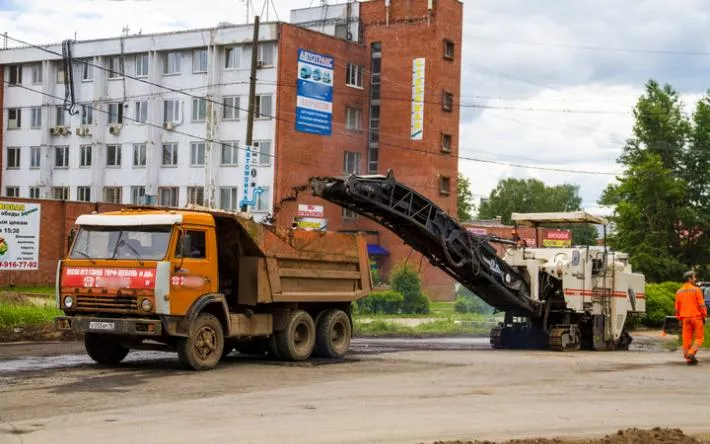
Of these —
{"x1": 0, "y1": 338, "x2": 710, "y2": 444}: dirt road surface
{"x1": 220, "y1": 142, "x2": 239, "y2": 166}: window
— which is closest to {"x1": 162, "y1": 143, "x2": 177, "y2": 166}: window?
{"x1": 220, "y1": 142, "x2": 239, "y2": 166}: window

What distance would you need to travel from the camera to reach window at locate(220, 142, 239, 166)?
67.4 m

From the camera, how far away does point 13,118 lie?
76812 millimetres

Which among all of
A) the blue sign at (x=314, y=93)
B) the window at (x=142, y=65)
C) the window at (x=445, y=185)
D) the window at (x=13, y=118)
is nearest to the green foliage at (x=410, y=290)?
the blue sign at (x=314, y=93)

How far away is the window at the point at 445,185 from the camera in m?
71.4

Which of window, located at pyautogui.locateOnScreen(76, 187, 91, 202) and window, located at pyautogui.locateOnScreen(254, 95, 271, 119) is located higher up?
window, located at pyautogui.locateOnScreen(254, 95, 271, 119)

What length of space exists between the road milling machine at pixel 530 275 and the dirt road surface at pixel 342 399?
3203 mm

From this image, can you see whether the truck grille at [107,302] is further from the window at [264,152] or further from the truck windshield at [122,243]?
the window at [264,152]

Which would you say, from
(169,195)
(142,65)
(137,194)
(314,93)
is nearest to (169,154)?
(169,195)

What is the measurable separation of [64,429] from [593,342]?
16.9 m

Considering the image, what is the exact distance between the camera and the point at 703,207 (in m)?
57.9

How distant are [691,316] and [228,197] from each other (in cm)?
4861

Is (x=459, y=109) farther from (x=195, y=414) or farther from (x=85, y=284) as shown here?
(x=195, y=414)

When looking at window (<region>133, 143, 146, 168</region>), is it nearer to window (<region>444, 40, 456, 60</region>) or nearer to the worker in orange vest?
window (<region>444, 40, 456, 60</region>)

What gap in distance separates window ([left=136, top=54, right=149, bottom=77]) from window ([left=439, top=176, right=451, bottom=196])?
2052cm
